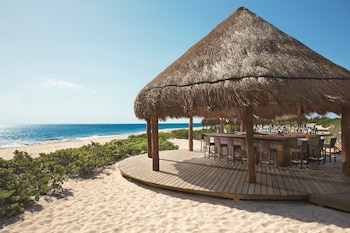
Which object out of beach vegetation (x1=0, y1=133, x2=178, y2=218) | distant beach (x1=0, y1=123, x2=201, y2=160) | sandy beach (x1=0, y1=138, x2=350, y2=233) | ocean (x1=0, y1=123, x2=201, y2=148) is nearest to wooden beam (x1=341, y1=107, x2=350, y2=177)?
sandy beach (x1=0, y1=138, x2=350, y2=233)

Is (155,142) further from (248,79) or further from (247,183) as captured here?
(248,79)

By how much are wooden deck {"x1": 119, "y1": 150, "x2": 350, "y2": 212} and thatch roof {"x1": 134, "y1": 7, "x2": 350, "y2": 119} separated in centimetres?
174

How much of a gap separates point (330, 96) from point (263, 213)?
114 inches

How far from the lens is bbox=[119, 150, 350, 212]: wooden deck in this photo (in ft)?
15.1

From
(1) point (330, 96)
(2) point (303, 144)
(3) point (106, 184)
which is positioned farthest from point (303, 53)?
(3) point (106, 184)

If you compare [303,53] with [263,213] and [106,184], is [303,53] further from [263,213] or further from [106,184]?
[106,184]

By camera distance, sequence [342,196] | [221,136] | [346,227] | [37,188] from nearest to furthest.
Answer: [346,227]
[342,196]
[37,188]
[221,136]

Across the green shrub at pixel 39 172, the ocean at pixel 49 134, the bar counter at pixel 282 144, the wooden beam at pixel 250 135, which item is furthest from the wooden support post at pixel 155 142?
the ocean at pixel 49 134

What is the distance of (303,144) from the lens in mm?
6527

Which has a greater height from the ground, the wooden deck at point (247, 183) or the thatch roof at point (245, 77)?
the thatch roof at point (245, 77)

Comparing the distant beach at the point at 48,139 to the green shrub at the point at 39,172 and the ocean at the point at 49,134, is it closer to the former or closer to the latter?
the ocean at the point at 49,134

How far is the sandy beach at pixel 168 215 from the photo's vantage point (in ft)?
12.1

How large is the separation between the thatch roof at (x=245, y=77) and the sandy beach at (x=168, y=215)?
212 centimetres

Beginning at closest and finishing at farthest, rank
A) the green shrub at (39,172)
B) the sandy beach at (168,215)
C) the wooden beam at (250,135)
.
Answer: the sandy beach at (168,215) → the green shrub at (39,172) → the wooden beam at (250,135)
